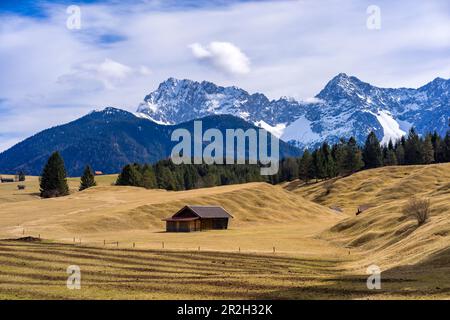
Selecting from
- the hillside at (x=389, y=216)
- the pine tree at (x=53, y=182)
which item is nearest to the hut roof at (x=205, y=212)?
the hillside at (x=389, y=216)

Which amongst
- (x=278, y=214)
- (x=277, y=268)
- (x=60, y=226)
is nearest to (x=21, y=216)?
(x=60, y=226)

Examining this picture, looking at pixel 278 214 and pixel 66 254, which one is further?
pixel 278 214

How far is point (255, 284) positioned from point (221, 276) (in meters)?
5.18

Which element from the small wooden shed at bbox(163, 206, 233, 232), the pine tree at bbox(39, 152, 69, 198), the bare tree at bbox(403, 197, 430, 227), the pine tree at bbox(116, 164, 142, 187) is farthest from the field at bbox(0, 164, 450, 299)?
the pine tree at bbox(116, 164, 142, 187)

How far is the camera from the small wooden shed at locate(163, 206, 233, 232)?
4653 inches

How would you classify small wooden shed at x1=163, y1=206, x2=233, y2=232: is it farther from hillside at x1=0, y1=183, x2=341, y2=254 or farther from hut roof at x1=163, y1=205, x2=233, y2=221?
hillside at x1=0, y1=183, x2=341, y2=254

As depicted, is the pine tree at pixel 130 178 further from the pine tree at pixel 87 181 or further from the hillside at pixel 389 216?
the hillside at pixel 389 216

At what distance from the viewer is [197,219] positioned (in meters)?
120

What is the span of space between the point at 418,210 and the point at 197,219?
55521 millimetres

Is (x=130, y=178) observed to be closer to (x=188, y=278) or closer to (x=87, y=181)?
(x=87, y=181)

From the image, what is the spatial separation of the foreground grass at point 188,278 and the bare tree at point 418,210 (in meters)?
15.9

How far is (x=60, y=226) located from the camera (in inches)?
4119
